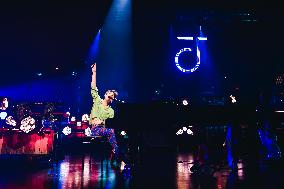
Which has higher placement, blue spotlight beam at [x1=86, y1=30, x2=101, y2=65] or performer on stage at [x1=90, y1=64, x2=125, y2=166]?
blue spotlight beam at [x1=86, y1=30, x2=101, y2=65]

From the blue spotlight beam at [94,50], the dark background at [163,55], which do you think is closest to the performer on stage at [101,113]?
the dark background at [163,55]

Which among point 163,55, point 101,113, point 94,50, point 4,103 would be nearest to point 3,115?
point 4,103

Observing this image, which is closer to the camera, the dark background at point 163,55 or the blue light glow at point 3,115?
the blue light glow at point 3,115

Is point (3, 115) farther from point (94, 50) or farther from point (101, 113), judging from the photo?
point (94, 50)

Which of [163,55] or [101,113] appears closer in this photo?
[101,113]

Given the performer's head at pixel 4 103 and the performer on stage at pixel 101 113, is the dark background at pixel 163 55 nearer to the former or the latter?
the performer's head at pixel 4 103

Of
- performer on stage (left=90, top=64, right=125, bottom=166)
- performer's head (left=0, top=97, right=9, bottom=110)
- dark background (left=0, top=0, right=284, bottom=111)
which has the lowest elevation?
performer on stage (left=90, top=64, right=125, bottom=166)

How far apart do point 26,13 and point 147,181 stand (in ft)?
22.0

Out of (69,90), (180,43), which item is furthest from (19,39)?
(180,43)

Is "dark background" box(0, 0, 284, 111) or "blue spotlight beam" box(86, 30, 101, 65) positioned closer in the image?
"dark background" box(0, 0, 284, 111)

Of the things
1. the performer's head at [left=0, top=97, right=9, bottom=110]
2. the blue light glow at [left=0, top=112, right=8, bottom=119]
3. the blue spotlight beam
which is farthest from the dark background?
the blue light glow at [left=0, top=112, right=8, bottom=119]

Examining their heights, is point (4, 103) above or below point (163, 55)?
below

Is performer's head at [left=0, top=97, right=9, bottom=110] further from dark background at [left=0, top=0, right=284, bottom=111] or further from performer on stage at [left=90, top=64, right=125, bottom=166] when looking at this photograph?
performer on stage at [left=90, top=64, right=125, bottom=166]

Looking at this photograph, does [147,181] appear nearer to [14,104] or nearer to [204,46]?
[14,104]
